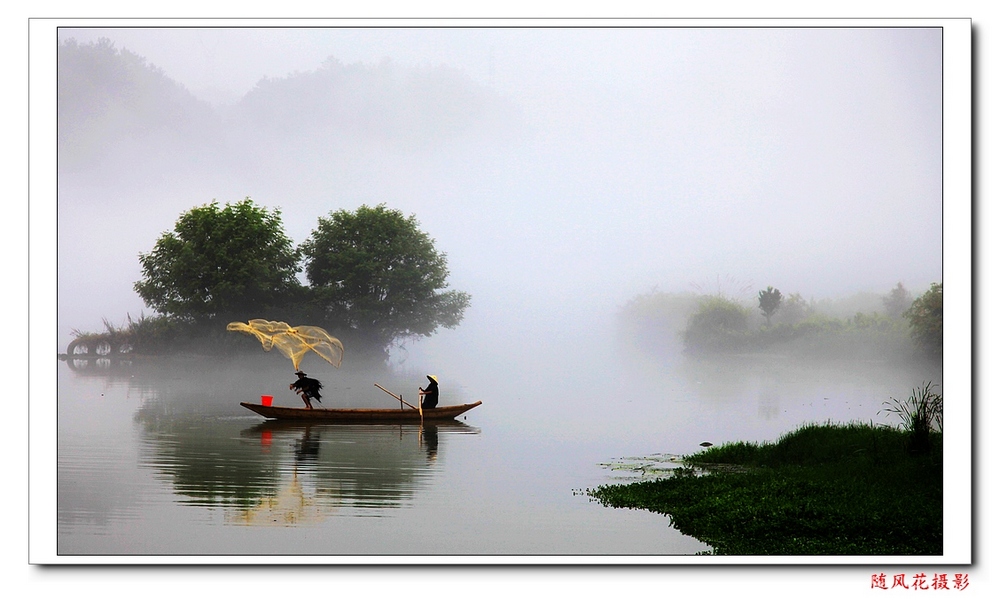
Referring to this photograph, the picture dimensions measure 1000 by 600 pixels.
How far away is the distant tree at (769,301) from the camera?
23.1 ft

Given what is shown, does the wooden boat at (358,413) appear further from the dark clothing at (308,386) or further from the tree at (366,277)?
the tree at (366,277)

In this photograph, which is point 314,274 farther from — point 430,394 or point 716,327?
point 716,327

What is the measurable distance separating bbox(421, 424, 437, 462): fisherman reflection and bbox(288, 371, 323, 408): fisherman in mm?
1048

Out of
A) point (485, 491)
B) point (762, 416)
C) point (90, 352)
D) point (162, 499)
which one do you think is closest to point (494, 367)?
point (485, 491)

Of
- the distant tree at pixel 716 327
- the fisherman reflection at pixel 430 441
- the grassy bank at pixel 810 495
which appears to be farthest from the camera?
the distant tree at pixel 716 327

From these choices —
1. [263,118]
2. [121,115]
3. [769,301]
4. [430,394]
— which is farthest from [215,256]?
[769,301]

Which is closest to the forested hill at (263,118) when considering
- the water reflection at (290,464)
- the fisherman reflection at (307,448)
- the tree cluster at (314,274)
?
the tree cluster at (314,274)

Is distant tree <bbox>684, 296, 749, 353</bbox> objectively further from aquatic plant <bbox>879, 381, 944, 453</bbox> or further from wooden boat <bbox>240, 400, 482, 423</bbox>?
wooden boat <bbox>240, 400, 482, 423</bbox>

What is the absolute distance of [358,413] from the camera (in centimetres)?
762

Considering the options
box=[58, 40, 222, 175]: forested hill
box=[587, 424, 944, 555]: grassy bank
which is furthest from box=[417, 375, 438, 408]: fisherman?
box=[58, 40, 222, 175]: forested hill

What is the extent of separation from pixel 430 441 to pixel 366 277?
66.7 inches

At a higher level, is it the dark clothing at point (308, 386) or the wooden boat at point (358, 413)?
the dark clothing at point (308, 386)

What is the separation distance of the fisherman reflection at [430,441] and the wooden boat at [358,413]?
0.10 metres
